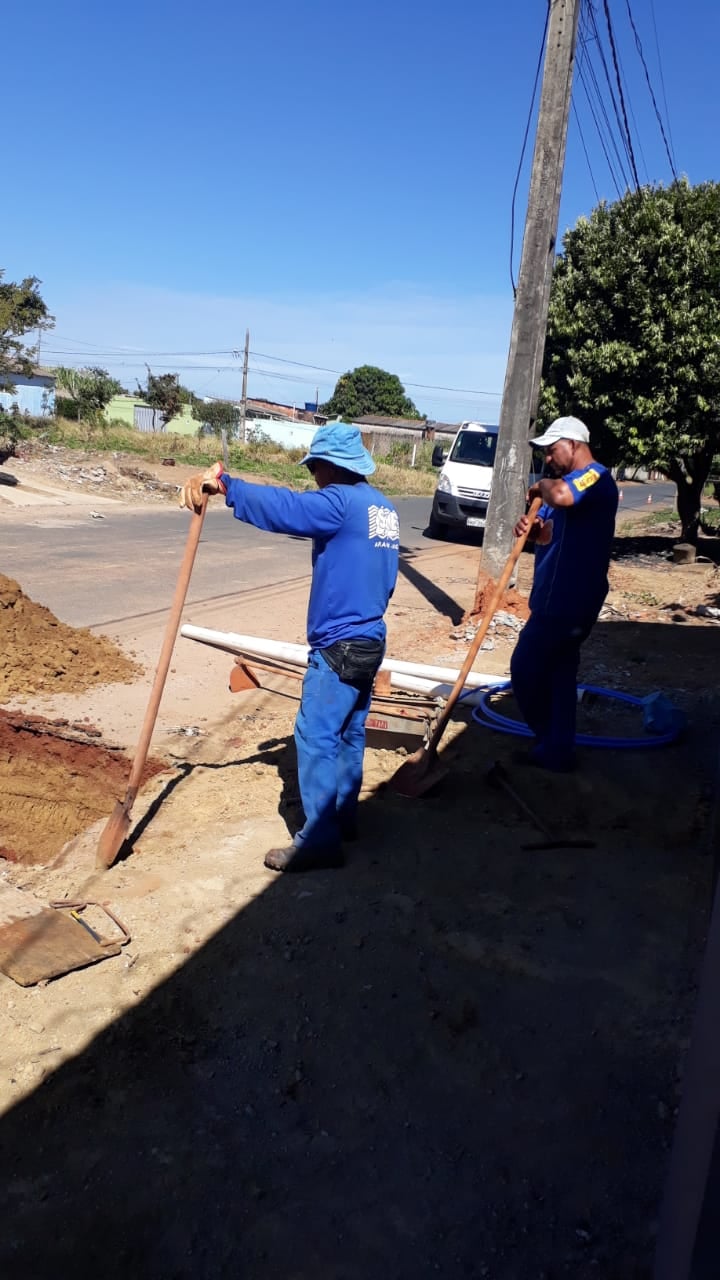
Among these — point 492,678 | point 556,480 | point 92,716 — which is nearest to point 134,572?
point 92,716

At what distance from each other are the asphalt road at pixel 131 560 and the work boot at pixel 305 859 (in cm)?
540

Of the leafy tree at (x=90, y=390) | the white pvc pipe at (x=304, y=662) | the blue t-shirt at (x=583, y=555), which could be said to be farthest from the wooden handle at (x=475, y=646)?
the leafy tree at (x=90, y=390)

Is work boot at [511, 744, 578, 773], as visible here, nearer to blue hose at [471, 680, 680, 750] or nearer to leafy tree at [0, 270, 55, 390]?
blue hose at [471, 680, 680, 750]

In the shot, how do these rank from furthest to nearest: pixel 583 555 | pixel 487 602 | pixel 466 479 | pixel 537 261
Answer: pixel 466 479, pixel 487 602, pixel 537 261, pixel 583 555

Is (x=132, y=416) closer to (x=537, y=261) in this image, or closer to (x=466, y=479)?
(x=466, y=479)

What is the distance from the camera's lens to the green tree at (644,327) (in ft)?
41.1

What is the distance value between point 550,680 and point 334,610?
166 cm

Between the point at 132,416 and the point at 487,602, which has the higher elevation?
the point at 132,416

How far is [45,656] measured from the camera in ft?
22.9

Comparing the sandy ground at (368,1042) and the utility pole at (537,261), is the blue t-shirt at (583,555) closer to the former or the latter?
the sandy ground at (368,1042)

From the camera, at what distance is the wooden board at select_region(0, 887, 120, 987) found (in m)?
3.25

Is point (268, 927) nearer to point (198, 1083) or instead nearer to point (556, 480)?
point (198, 1083)

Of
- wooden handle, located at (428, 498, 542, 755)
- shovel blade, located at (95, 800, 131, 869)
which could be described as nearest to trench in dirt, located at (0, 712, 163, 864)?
shovel blade, located at (95, 800, 131, 869)

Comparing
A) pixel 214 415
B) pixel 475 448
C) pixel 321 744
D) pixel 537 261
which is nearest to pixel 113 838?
pixel 321 744
